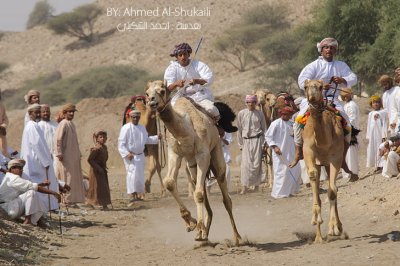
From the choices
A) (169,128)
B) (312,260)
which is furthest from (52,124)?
(312,260)

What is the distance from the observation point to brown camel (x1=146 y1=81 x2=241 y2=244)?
400 inches

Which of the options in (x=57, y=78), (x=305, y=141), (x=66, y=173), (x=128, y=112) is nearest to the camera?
(x=305, y=141)

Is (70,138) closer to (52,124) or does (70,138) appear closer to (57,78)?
(52,124)

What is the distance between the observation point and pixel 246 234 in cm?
1216

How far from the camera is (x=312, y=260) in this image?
9.22 meters

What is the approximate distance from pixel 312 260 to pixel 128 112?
374 inches

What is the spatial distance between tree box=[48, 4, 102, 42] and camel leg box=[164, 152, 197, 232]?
2163 inches

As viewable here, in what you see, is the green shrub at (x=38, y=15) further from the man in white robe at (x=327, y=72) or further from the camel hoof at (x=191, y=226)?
the camel hoof at (x=191, y=226)

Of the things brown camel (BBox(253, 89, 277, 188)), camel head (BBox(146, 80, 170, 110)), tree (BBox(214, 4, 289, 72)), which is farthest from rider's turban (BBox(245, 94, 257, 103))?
tree (BBox(214, 4, 289, 72))

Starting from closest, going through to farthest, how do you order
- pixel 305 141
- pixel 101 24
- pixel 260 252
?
pixel 260 252 → pixel 305 141 → pixel 101 24

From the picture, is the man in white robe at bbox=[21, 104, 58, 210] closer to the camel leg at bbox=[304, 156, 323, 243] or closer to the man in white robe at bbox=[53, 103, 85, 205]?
the man in white robe at bbox=[53, 103, 85, 205]

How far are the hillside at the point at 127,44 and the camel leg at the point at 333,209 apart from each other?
149 ft

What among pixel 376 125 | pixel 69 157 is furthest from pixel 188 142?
pixel 376 125

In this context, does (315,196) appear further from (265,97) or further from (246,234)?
(265,97)
